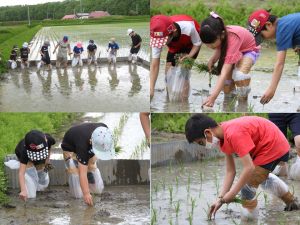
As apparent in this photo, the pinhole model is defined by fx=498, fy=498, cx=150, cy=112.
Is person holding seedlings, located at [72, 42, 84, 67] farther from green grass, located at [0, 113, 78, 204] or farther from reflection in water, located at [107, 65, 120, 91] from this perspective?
green grass, located at [0, 113, 78, 204]

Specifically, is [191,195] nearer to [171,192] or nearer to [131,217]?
[171,192]

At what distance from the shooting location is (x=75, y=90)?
3898mm

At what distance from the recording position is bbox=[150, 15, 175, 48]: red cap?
10.8 ft

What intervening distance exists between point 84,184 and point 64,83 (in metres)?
1.14

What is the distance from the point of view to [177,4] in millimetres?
4633

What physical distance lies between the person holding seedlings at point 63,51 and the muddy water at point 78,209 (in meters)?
1.17

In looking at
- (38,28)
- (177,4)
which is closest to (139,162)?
(38,28)

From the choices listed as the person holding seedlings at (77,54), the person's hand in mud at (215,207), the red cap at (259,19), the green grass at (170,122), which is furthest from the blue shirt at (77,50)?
the person's hand in mud at (215,207)

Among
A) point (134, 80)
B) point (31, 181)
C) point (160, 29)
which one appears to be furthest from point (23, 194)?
point (160, 29)

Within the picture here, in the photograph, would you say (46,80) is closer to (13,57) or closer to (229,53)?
(13,57)

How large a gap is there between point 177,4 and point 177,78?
1118 mm

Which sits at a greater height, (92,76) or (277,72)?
(277,72)

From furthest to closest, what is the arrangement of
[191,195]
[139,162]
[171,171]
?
1. [171,171]
2. [139,162]
3. [191,195]

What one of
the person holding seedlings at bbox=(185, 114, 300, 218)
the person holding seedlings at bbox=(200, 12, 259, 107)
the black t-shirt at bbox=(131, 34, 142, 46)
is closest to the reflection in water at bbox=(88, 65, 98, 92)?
the black t-shirt at bbox=(131, 34, 142, 46)
